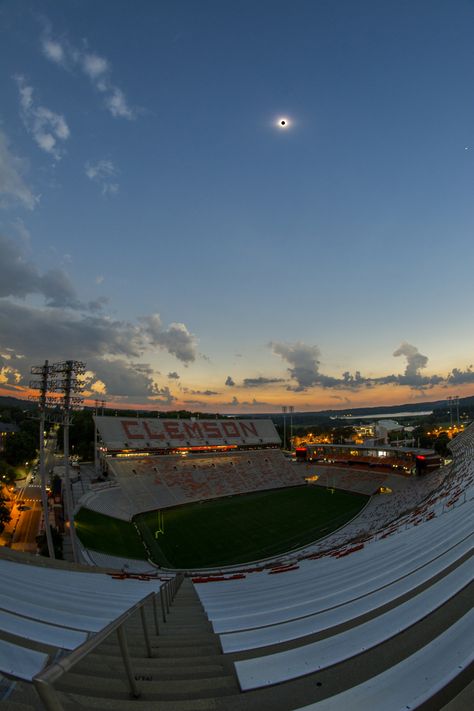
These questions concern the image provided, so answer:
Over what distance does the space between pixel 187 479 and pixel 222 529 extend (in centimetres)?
1325

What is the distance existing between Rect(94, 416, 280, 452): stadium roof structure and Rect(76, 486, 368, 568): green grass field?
12.9 m

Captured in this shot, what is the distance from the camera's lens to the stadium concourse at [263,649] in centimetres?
246

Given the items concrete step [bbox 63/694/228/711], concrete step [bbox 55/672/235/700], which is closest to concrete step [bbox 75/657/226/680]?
concrete step [bbox 55/672/235/700]

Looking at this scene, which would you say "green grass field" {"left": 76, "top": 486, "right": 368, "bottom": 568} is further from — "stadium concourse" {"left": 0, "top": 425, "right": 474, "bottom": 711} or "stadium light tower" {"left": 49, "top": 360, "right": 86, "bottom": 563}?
"stadium concourse" {"left": 0, "top": 425, "right": 474, "bottom": 711}

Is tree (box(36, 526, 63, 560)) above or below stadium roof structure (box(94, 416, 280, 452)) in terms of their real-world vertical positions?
below

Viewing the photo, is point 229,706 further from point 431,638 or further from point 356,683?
point 431,638

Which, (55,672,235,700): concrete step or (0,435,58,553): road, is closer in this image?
(55,672,235,700): concrete step

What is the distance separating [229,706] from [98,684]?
42.3 inches

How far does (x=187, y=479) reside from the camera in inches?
1692

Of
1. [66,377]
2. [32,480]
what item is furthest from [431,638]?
[32,480]

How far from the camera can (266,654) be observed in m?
3.56

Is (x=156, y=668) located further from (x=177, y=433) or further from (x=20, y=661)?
(x=177, y=433)

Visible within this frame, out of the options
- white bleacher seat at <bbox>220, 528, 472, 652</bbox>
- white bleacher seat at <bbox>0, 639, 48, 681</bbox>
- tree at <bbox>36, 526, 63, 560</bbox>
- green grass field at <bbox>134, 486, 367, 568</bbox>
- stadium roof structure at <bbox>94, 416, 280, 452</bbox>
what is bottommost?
green grass field at <bbox>134, 486, 367, 568</bbox>

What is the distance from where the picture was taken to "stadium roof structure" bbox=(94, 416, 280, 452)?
1816 inches
